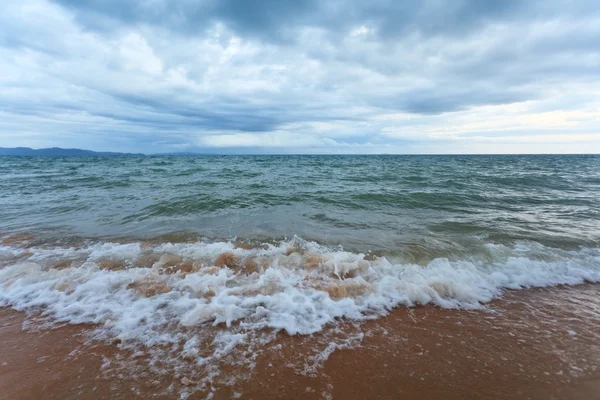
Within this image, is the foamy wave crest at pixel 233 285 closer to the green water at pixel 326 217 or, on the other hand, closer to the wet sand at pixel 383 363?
the wet sand at pixel 383 363

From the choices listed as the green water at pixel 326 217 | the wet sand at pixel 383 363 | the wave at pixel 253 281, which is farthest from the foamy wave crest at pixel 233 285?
the green water at pixel 326 217

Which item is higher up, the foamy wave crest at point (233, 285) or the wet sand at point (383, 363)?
the foamy wave crest at point (233, 285)

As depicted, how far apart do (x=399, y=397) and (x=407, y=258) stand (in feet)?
12.5

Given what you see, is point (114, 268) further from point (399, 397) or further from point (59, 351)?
point (399, 397)

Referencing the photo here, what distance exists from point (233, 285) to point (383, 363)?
104 inches

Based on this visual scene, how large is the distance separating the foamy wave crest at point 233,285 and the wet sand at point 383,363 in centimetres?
32

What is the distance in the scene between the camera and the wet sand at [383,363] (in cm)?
266

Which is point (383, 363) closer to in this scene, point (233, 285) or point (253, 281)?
point (253, 281)

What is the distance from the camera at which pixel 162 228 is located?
827 cm

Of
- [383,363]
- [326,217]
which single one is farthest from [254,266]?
[326,217]

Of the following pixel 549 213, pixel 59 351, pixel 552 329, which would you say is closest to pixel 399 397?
pixel 552 329

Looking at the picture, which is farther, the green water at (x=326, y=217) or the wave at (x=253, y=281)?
the green water at (x=326, y=217)

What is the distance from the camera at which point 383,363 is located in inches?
119

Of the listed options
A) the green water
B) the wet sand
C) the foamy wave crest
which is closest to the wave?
the foamy wave crest
